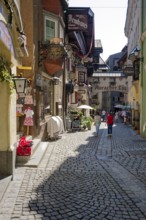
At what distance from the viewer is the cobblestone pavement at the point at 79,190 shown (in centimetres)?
582

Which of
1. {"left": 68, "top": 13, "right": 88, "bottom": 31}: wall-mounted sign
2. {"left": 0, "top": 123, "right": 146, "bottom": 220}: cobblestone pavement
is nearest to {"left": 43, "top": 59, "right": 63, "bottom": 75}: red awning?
{"left": 0, "top": 123, "right": 146, "bottom": 220}: cobblestone pavement

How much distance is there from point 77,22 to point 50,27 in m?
5.05

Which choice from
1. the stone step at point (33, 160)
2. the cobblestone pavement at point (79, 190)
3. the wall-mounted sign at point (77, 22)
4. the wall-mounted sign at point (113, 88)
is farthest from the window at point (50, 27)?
the wall-mounted sign at point (113, 88)

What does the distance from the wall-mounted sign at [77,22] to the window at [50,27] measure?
430 cm

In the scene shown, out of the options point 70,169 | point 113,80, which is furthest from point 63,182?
point 113,80

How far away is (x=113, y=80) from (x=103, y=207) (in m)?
46.9

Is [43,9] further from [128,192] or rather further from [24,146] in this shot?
[128,192]

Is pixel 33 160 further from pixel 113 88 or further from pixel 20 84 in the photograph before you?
pixel 113 88

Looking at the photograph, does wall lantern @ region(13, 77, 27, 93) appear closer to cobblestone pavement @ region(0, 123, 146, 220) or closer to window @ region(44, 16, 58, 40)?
cobblestone pavement @ region(0, 123, 146, 220)

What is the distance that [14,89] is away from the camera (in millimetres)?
8727

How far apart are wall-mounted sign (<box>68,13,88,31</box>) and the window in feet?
14.1

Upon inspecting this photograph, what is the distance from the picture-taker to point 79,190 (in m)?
7.22

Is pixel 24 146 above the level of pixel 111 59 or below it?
below

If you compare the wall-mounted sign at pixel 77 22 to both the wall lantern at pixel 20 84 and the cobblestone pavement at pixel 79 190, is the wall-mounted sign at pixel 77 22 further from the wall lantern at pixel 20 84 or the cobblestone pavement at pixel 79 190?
the wall lantern at pixel 20 84
